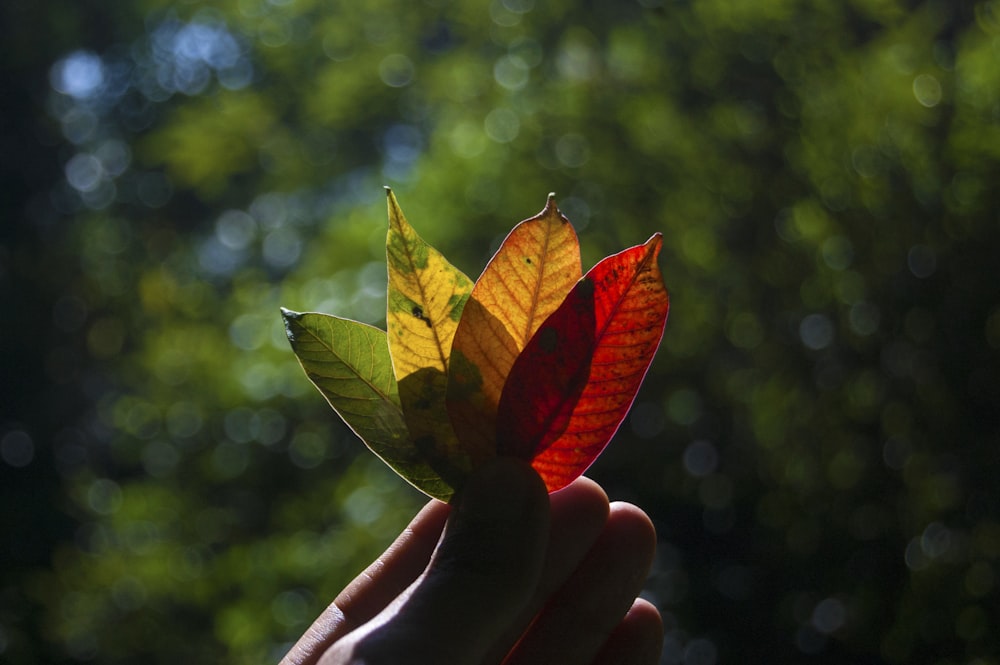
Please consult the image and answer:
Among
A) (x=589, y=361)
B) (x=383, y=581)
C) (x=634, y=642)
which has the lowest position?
(x=634, y=642)

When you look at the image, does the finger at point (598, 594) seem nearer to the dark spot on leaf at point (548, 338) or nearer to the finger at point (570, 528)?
the finger at point (570, 528)

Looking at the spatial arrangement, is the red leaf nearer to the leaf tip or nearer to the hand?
the hand

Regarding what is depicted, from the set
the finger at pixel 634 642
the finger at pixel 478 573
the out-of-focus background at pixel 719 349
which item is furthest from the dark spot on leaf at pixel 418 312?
the out-of-focus background at pixel 719 349

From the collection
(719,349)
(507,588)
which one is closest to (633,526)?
(507,588)

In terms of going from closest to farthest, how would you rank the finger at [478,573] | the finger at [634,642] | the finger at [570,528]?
1. the finger at [478,573]
2. the finger at [570,528]
3. the finger at [634,642]

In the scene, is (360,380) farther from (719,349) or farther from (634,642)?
(719,349)

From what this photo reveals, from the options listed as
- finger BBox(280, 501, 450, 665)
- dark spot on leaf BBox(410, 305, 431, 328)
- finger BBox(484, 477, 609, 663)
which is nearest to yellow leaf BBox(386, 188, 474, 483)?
dark spot on leaf BBox(410, 305, 431, 328)
